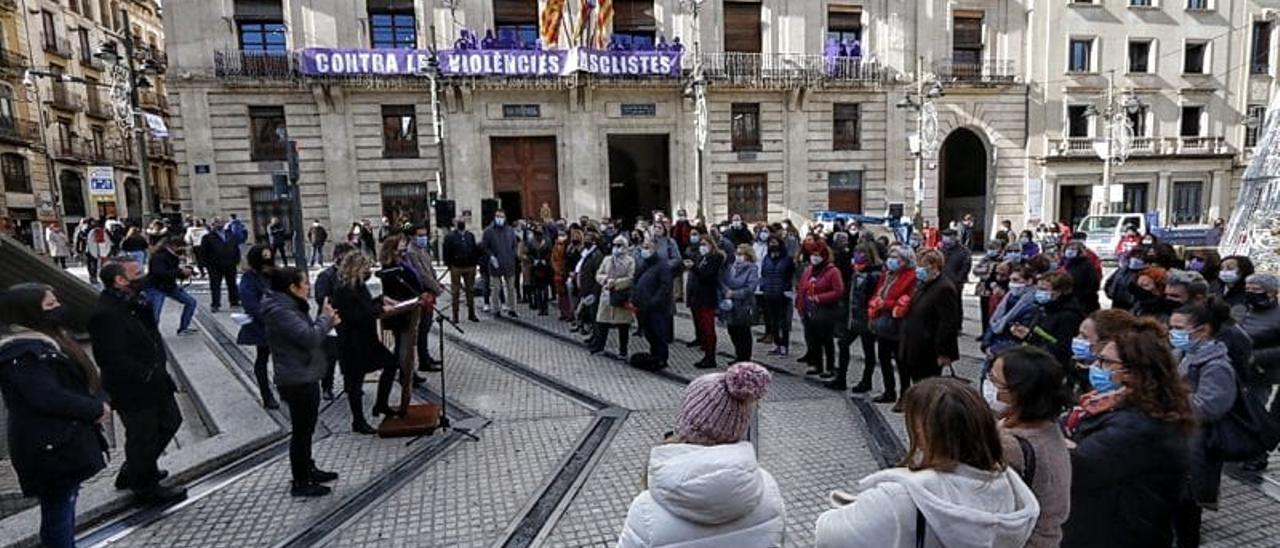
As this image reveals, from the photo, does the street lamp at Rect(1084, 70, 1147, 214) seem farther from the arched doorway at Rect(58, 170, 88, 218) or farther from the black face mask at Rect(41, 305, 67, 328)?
the arched doorway at Rect(58, 170, 88, 218)

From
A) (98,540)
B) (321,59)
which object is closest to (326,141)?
(321,59)

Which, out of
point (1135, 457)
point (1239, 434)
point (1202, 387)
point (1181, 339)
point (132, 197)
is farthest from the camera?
point (132, 197)

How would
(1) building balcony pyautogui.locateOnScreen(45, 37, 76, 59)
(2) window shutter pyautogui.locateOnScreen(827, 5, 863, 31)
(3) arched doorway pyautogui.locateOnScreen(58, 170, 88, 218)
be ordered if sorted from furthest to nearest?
(3) arched doorway pyautogui.locateOnScreen(58, 170, 88, 218), (1) building balcony pyautogui.locateOnScreen(45, 37, 76, 59), (2) window shutter pyautogui.locateOnScreen(827, 5, 863, 31)

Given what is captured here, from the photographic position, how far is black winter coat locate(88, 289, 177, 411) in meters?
4.41

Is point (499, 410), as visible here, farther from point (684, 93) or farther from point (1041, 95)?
point (1041, 95)

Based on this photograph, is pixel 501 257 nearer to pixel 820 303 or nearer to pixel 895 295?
pixel 820 303

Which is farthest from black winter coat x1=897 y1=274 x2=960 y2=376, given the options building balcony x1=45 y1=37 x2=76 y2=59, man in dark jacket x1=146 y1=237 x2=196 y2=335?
building balcony x1=45 y1=37 x2=76 y2=59

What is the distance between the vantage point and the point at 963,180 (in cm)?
3152

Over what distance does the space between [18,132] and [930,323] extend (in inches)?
1717

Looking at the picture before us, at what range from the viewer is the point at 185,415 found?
284 inches

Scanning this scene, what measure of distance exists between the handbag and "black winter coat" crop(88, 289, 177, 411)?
265 inches

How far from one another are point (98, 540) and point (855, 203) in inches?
1036

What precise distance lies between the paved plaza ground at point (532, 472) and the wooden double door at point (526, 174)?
17.4 metres

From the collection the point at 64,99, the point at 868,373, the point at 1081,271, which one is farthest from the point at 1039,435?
the point at 64,99
